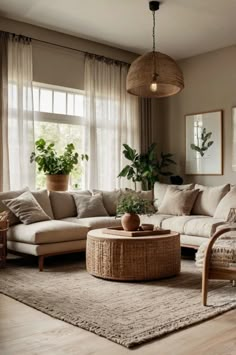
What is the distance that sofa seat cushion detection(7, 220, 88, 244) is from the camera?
449 cm

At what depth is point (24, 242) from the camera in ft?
15.2

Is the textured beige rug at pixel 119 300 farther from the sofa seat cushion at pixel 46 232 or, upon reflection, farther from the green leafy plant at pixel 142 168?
the green leafy plant at pixel 142 168

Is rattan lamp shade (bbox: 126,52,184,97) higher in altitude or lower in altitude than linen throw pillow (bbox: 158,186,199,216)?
higher

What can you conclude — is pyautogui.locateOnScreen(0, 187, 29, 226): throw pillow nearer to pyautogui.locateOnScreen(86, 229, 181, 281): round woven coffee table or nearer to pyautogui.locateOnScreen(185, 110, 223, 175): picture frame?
pyautogui.locateOnScreen(86, 229, 181, 281): round woven coffee table

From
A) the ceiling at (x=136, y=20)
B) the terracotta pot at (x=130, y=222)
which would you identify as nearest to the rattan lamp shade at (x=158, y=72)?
the ceiling at (x=136, y=20)

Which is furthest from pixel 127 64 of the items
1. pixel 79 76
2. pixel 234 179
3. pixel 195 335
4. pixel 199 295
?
pixel 195 335

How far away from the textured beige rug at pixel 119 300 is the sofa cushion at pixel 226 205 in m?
1.01

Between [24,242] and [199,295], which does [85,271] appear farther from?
[199,295]

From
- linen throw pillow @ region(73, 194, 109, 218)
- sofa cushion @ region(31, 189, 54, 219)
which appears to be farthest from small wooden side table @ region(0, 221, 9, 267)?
linen throw pillow @ region(73, 194, 109, 218)

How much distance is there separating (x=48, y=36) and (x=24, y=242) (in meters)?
2.98

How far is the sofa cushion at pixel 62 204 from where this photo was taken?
5.57 metres

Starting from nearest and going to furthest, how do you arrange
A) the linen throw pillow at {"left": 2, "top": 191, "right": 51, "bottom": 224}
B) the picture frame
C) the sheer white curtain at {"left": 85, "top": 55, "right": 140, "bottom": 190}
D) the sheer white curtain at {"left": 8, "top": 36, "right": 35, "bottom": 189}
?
the linen throw pillow at {"left": 2, "top": 191, "right": 51, "bottom": 224}, the sheer white curtain at {"left": 8, "top": 36, "right": 35, "bottom": 189}, the sheer white curtain at {"left": 85, "top": 55, "right": 140, "bottom": 190}, the picture frame

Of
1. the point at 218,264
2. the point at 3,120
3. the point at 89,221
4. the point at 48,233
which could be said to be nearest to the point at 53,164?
the point at 3,120

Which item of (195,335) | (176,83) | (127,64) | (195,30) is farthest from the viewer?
(127,64)
